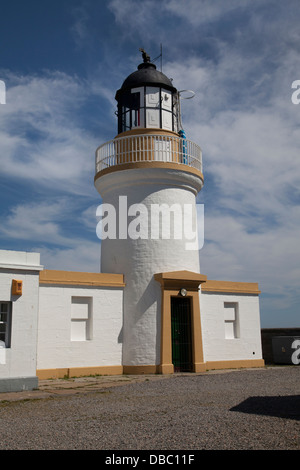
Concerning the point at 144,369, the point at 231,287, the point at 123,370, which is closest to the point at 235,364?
the point at 231,287

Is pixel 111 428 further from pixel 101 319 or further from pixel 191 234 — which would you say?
pixel 191 234

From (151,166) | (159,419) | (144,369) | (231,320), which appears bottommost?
(159,419)

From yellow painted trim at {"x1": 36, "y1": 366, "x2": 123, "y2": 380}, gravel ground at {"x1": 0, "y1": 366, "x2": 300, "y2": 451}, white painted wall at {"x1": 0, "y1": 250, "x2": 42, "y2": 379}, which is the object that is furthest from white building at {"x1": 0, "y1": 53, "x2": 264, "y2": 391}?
gravel ground at {"x1": 0, "y1": 366, "x2": 300, "y2": 451}

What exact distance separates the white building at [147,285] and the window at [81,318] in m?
0.03

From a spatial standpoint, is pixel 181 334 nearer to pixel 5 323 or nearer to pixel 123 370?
pixel 123 370

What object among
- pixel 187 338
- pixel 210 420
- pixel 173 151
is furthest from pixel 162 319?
pixel 210 420

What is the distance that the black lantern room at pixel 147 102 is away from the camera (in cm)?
1627

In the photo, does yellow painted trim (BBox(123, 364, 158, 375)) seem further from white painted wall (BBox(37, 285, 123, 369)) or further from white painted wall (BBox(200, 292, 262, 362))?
white painted wall (BBox(200, 292, 262, 362))

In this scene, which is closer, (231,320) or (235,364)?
(235,364)

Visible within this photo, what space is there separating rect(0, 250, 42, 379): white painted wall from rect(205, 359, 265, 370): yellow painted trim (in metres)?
6.73

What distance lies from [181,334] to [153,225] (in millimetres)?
3722

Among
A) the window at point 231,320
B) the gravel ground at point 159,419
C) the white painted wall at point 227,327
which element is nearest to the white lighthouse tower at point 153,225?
the white painted wall at point 227,327

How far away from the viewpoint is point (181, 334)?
48.5ft

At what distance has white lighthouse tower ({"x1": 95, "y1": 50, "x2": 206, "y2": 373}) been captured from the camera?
14.4m
